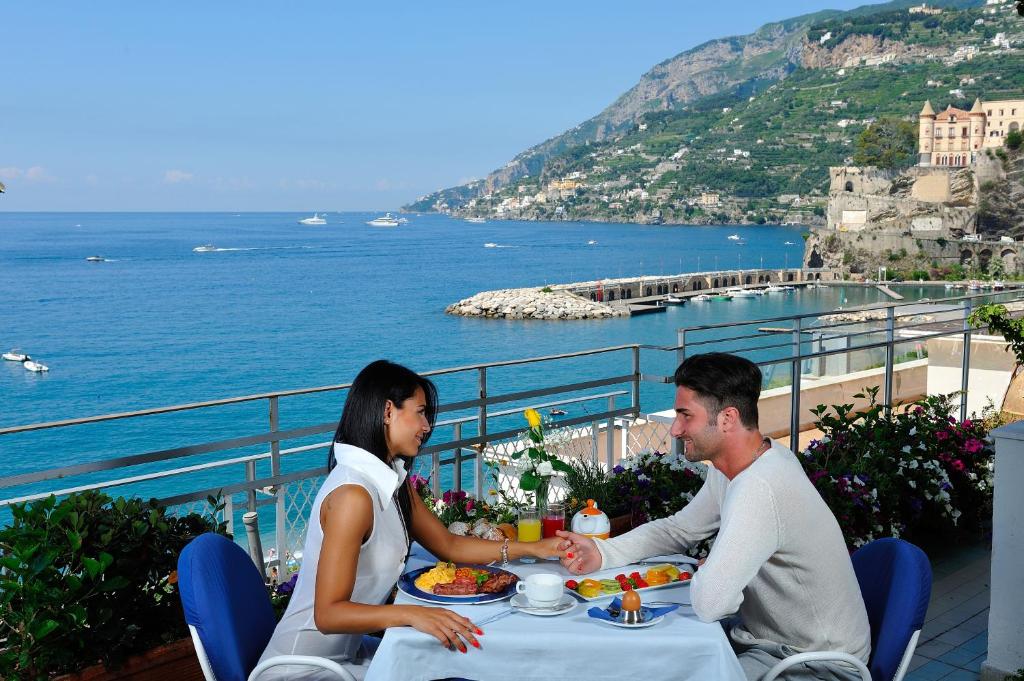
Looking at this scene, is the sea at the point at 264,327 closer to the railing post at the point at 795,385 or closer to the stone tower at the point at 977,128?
the railing post at the point at 795,385

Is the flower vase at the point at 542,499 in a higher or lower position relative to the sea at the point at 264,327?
higher

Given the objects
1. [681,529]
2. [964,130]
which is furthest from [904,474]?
[964,130]

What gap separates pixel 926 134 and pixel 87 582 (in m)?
113

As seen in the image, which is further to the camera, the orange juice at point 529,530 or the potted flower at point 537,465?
the orange juice at point 529,530

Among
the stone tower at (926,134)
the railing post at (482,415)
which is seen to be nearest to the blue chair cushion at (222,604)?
the railing post at (482,415)

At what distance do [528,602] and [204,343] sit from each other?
2367 inches

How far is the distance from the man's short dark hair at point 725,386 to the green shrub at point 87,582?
5.58ft

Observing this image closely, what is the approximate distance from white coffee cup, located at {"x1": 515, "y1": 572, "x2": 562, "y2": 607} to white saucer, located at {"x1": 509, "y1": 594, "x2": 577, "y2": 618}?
0.03 feet

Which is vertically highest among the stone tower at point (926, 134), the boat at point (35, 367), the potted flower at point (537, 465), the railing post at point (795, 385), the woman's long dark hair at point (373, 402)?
the stone tower at point (926, 134)

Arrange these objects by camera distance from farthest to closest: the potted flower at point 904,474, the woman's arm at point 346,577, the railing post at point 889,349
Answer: the railing post at point 889,349
the potted flower at point 904,474
the woman's arm at point 346,577

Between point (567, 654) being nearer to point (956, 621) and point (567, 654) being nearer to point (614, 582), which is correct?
→ point (614, 582)

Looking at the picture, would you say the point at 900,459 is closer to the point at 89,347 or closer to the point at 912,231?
the point at 89,347

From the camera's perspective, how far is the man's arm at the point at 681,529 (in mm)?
2549

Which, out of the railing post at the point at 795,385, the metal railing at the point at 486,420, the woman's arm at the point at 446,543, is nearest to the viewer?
the woman's arm at the point at 446,543
